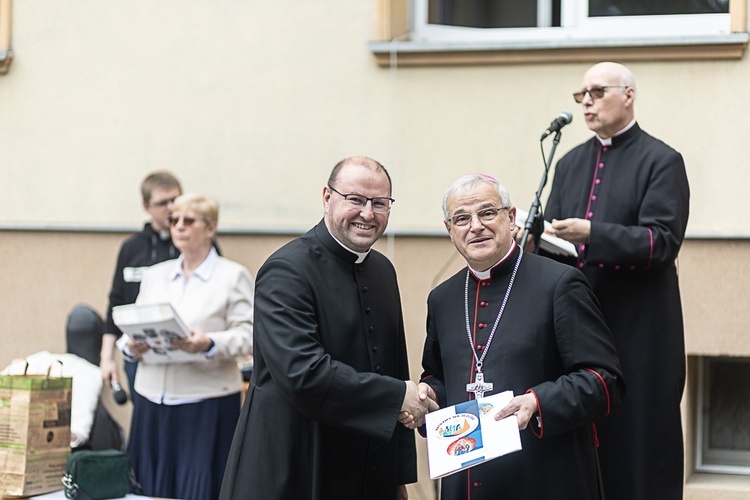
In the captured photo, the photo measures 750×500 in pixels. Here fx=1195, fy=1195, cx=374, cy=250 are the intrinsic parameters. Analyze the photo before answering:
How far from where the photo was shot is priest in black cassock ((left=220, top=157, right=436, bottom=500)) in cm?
389

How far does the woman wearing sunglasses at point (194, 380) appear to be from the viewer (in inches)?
241

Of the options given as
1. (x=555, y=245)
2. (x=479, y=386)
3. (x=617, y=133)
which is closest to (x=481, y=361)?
(x=479, y=386)

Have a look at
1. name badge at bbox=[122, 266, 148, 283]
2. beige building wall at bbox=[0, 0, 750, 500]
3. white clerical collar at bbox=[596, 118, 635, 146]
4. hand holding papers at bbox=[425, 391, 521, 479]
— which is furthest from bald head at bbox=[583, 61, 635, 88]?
name badge at bbox=[122, 266, 148, 283]

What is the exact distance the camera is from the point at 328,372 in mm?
3869

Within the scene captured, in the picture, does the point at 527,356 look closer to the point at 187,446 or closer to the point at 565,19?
the point at 187,446

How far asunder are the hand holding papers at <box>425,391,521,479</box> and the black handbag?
1836mm

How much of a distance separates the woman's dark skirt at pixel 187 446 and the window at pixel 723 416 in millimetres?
2699

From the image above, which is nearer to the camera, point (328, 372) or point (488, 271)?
point (328, 372)

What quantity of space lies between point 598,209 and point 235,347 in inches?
79.8

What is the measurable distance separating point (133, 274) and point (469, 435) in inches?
143

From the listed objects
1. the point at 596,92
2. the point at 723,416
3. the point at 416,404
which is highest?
the point at 596,92

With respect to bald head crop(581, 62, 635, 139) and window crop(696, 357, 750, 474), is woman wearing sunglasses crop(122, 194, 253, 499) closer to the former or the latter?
bald head crop(581, 62, 635, 139)

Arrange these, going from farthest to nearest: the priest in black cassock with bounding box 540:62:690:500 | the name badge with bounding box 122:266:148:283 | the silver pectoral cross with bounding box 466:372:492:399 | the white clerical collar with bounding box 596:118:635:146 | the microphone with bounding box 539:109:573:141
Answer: the name badge with bounding box 122:266:148:283 → the white clerical collar with bounding box 596:118:635:146 → the microphone with bounding box 539:109:573:141 → the priest in black cassock with bounding box 540:62:690:500 → the silver pectoral cross with bounding box 466:372:492:399

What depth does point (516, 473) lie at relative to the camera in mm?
3863
